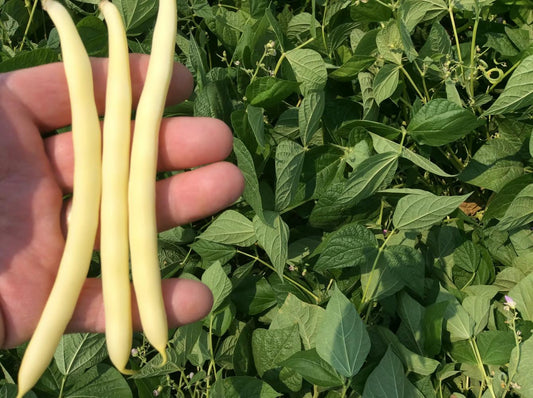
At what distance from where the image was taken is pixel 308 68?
1.95 m

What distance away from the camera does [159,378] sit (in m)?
1.91

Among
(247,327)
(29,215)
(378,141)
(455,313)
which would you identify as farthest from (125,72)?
(455,313)

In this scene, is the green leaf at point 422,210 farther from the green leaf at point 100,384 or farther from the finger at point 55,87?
the green leaf at point 100,384

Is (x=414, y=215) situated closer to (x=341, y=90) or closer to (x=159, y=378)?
(x=341, y=90)

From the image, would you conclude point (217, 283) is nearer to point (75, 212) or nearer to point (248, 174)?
point (248, 174)

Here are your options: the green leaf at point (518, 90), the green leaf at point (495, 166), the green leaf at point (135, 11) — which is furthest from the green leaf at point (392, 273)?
the green leaf at point (135, 11)

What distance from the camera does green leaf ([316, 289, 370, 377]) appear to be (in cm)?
170

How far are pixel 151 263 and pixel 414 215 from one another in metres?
0.86

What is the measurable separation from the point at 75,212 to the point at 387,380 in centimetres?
105

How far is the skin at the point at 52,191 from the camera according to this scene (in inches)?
65.4

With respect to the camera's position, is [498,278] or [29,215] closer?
[29,215]

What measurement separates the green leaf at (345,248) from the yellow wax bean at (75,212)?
0.72 metres

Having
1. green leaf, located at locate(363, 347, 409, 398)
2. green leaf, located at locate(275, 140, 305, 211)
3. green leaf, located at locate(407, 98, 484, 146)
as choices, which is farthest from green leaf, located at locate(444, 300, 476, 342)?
green leaf, located at locate(275, 140, 305, 211)

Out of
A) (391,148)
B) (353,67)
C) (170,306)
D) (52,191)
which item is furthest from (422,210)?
(52,191)
